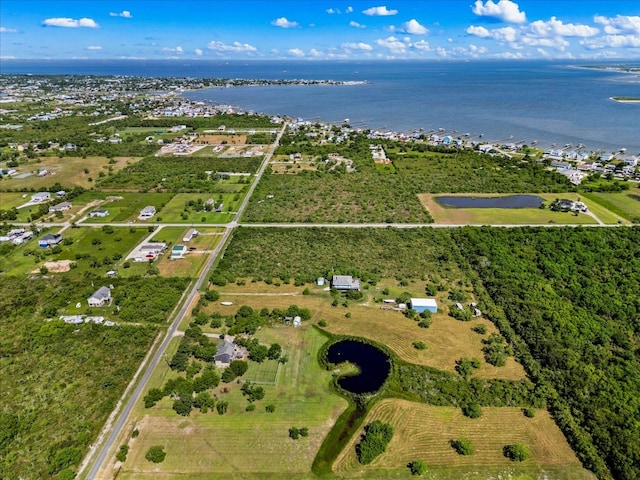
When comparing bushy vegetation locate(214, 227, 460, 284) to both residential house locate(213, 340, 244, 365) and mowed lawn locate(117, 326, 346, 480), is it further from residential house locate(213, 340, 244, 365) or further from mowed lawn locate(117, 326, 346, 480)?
mowed lawn locate(117, 326, 346, 480)

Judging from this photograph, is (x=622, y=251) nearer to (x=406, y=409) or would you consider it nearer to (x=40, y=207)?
(x=406, y=409)

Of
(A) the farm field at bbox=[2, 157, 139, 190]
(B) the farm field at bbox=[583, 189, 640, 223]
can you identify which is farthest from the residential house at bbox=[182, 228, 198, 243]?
(B) the farm field at bbox=[583, 189, 640, 223]

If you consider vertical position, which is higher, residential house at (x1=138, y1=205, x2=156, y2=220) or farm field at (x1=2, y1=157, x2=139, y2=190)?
farm field at (x1=2, y1=157, x2=139, y2=190)

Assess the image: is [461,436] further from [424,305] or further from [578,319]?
[578,319]

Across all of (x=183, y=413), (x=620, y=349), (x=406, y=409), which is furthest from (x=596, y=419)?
(x=183, y=413)

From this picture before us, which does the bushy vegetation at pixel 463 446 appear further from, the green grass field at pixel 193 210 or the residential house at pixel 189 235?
the green grass field at pixel 193 210

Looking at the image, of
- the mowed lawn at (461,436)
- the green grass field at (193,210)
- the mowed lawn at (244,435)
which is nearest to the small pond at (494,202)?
the green grass field at (193,210)

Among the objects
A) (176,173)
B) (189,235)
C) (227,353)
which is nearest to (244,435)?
(227,353)
